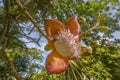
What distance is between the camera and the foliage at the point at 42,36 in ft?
2.15

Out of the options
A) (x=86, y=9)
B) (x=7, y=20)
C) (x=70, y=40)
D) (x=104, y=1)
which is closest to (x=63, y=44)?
(x=70, y=40)

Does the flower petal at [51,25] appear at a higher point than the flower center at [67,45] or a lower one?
higher

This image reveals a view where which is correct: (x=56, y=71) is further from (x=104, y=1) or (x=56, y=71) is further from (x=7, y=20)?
(x=104, y=1)

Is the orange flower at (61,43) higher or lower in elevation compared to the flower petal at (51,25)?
lower

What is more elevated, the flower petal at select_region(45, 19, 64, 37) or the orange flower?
the flower petal at select_region(45, 19, 64, 37)

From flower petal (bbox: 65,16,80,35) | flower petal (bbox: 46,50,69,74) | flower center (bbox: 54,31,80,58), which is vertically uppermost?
flower petal (bbox: 65,16,80,35)

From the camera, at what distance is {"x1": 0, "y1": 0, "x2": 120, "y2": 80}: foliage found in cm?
66

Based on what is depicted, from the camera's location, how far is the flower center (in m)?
0.59

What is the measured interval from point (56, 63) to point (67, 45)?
0.16ft

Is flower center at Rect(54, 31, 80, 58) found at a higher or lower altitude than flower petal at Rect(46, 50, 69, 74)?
higher

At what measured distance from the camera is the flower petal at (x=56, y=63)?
57cm

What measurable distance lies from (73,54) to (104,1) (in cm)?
568

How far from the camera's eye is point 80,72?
62 centimetres

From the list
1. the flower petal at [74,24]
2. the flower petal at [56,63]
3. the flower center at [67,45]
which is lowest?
the flower petal at [56,63]
